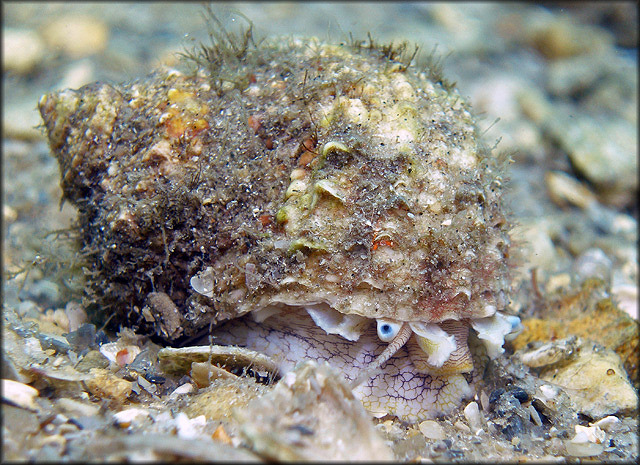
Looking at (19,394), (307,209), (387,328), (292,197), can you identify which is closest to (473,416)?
(387,328)

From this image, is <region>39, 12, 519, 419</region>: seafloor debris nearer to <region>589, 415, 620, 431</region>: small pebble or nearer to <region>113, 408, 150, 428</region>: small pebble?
<region>113, 408, 150, 428</region>: small pebble

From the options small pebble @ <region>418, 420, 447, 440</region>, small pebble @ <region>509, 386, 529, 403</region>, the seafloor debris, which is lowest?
small pebble @ <region>418, 420, 447, 440</region>

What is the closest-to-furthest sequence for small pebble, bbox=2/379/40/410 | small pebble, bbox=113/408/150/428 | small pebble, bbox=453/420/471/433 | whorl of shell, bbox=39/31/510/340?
small pebble, bbox=2/379/40/410
small pebble, bbox=113/408/150/428
whorl of shell, bbox=39/31/510/340
small pebble, bbox=453/420/471/433

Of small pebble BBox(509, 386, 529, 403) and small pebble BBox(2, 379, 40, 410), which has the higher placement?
small pebble BBox(2, 379, 40, 410)

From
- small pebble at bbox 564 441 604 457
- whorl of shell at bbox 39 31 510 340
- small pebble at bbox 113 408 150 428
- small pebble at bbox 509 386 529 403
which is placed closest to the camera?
small pebble at bbox 113 408 150 428

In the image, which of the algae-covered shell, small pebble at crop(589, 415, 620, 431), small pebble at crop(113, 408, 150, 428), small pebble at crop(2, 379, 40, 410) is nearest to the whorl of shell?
the algae-covered shell

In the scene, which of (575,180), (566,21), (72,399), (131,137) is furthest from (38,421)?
(566,21)

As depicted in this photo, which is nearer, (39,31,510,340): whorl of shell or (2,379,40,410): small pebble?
(2,379,40,410): small pebble

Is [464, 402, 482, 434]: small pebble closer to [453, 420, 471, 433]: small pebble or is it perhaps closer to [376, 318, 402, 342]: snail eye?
[453, 420, 471, 433]: small pebble
